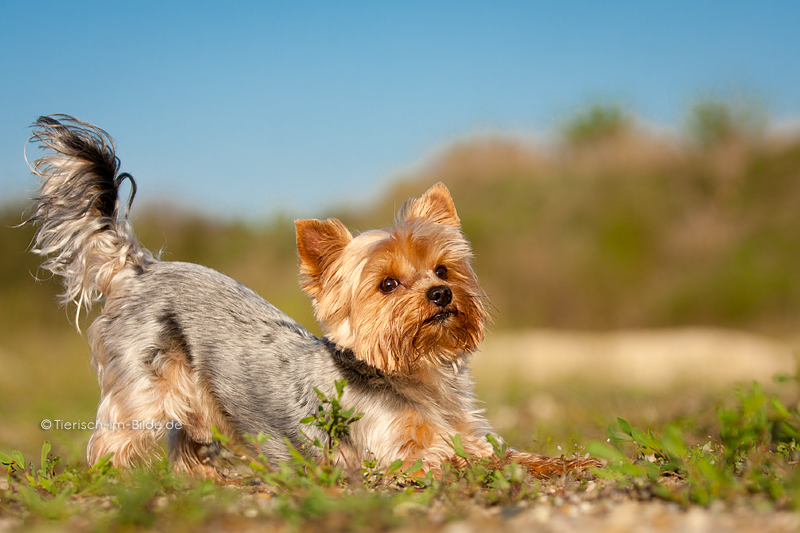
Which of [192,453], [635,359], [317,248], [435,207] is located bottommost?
[192,453]

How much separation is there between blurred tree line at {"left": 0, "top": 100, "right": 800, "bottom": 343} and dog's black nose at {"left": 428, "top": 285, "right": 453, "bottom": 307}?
43.7 feet

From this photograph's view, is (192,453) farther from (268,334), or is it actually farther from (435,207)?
(435,207)

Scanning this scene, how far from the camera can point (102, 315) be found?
202 inches

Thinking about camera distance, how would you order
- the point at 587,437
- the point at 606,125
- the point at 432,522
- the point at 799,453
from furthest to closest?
the point at 606,125, the point at 587,437, the point at 799,453, the point at 432,522

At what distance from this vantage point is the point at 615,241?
24547 mm

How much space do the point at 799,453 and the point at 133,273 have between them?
464 centimetres

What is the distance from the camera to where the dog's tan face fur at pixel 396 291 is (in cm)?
449

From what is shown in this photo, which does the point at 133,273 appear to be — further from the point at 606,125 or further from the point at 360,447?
the point at 606,125

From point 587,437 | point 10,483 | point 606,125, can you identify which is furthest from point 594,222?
point 10,483

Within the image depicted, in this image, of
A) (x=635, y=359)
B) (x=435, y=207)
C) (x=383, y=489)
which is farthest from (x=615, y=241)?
(x=383, y=489)

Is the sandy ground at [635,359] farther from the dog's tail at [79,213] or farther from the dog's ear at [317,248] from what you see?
the dog's tail at [79,213]

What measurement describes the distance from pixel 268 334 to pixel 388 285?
43.7 inches

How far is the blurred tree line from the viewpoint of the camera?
21.0 m

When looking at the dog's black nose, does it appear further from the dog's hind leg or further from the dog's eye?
the dog's hind leg
